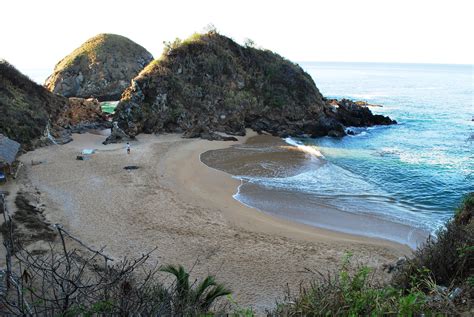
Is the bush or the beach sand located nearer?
the bush

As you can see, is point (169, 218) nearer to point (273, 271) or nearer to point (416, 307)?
point (273, 271)

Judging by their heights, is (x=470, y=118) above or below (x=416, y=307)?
above

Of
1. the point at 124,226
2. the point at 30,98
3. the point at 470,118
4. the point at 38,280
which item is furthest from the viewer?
the point at 470,118

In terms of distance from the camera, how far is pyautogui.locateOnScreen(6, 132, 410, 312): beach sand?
13586mm

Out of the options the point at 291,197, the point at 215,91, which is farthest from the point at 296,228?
the point at 215,91

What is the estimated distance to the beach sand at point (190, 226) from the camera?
13.6 metres

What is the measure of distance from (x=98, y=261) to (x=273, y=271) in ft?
21.5

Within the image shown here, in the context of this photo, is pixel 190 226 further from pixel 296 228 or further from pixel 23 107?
pixel 23 107

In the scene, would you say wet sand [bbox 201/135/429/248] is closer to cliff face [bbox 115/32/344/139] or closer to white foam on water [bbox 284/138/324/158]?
white foam on water [bbox 284/138/324/158]

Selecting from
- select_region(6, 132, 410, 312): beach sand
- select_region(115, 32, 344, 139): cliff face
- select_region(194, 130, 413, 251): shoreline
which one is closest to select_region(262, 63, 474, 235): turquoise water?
select_region(194, 130, 413, 251): shoreline

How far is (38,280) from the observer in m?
11.9

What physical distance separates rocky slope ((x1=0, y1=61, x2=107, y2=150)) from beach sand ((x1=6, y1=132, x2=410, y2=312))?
3741 mm

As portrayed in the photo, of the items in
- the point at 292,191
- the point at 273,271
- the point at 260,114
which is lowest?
the point at 273,271

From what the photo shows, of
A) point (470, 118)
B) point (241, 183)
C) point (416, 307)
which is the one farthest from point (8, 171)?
point (470, 118)
